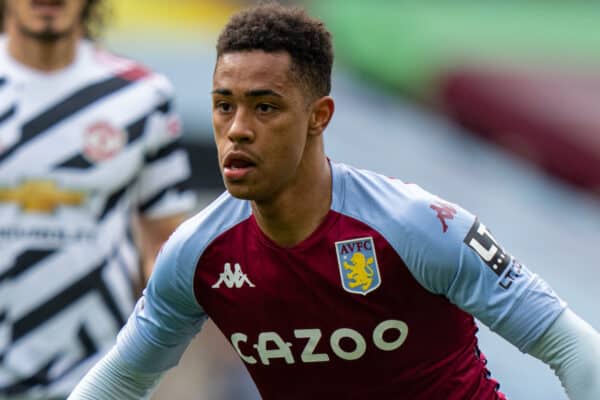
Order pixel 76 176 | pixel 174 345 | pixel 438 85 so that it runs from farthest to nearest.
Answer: pixel 438 85, pixel 76 176, pixel 174 345

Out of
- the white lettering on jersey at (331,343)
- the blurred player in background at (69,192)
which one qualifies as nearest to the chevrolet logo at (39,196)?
the blurred player in background at (69,192)

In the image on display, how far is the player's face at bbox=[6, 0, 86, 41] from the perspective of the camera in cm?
593

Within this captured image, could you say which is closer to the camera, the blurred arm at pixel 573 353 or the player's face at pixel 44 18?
the blurred arm at pixel 573 353

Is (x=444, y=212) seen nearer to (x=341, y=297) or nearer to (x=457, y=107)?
(x=341, y=297)

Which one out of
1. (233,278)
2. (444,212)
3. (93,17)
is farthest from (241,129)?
(93,17)

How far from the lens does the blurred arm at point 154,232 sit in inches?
234

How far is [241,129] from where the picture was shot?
4.08 meters

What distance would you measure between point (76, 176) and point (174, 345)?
1.55 meters

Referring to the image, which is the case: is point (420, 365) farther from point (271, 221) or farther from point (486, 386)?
point (271, 221)

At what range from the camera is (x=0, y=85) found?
5.90m

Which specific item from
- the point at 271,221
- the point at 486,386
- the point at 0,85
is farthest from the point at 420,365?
the point at 0,85

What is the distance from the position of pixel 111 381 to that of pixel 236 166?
78 cm

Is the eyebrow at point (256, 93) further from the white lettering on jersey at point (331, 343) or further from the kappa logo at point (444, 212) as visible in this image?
the white lettering on jersey at point (331, 343)

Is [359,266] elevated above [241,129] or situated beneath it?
situated beneath
